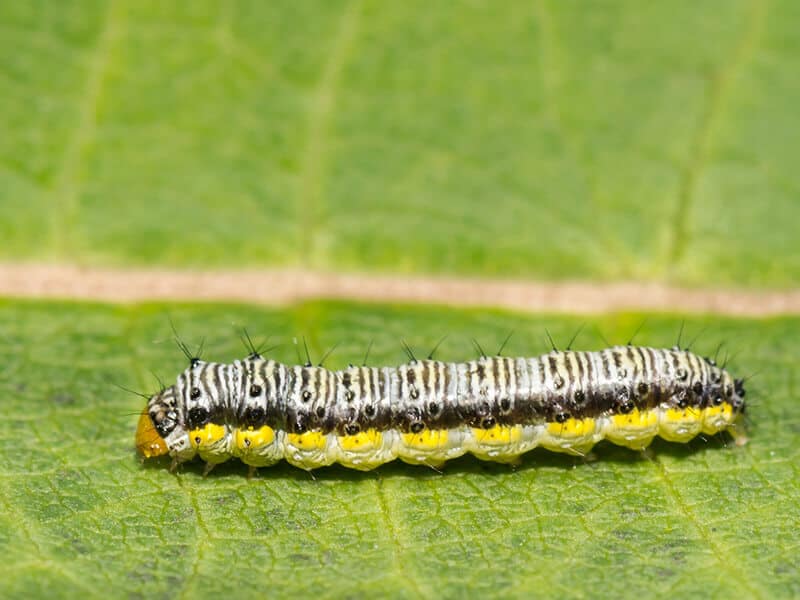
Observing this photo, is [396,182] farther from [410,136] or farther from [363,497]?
[363,497]

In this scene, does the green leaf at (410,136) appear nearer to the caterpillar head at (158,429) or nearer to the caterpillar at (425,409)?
the caterpillar at (425,409)

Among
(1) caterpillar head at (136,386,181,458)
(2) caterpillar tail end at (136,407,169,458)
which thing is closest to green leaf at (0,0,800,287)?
(1) caterpillar head at (136,386,181,458)

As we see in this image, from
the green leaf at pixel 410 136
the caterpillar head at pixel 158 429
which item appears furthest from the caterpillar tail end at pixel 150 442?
the green leaf at pixel 410 136

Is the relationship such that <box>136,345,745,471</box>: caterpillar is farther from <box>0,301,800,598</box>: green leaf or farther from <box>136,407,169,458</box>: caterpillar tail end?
<box>0,301,800,598</box>: green leaf

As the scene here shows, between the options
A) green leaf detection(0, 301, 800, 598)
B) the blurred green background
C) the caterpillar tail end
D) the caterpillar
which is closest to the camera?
green leaf detection(0, 301, 800, 598)

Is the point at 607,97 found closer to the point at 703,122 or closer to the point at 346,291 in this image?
the point at 703,122
